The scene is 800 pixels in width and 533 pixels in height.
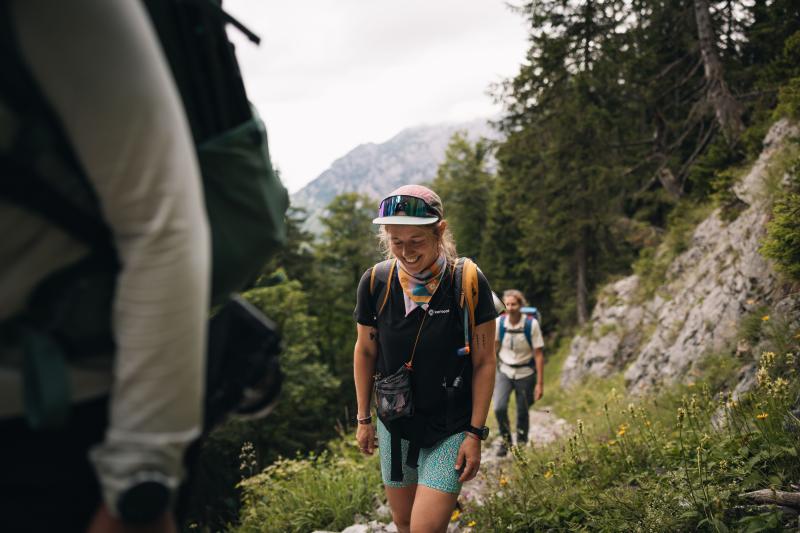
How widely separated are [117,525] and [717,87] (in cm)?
1477

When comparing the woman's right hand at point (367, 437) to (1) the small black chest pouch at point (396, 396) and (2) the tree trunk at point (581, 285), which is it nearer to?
(1) the small black chest pouch at point (396, 396)

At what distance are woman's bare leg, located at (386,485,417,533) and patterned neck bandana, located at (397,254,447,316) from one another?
1.04m

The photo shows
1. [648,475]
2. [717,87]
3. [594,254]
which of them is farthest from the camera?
[594,254]

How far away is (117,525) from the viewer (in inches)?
39.0

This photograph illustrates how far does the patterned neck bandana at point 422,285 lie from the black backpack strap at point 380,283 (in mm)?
146

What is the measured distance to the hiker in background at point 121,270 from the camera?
0.94 metres

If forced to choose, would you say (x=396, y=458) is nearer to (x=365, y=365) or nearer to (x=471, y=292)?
(x=365, y=365)

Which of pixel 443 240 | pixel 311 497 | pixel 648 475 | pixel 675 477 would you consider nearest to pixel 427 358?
pixel 443 240

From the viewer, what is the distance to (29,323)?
1000mm

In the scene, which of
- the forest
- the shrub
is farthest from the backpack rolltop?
the shrub

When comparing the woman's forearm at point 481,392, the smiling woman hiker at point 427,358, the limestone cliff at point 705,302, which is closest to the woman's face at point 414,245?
the smiling woman hiker at point 427,358

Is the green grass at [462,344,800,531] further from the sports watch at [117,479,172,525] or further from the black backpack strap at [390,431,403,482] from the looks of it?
the sports watch at [117,479,172,525]

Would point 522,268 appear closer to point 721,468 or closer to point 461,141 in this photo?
point 461,141

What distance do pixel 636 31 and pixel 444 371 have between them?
16.3m
